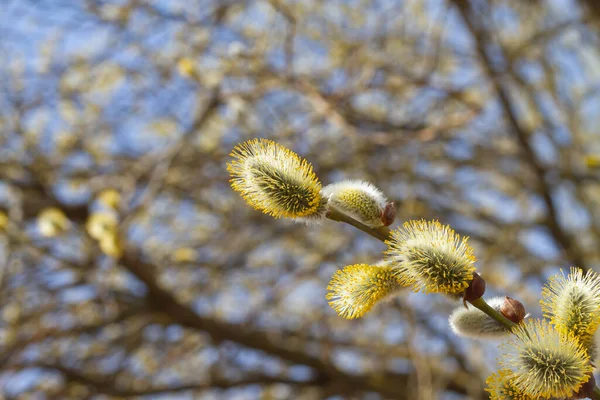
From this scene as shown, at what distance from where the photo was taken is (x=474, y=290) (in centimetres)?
93

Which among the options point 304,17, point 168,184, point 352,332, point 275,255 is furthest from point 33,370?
point 304,17

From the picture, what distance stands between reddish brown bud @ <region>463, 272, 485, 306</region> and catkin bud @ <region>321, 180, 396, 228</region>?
18cm

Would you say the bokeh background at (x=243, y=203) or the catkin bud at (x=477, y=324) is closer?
the catkin bud at (x=477, y=324)

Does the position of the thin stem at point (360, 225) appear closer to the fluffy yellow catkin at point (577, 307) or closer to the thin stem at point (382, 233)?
the thin stem at point (382, 233)

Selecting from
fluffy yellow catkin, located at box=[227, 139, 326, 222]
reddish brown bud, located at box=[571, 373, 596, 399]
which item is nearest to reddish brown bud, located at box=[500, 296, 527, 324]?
reddish brown bud, located at box=[571, 373, 596, 399]

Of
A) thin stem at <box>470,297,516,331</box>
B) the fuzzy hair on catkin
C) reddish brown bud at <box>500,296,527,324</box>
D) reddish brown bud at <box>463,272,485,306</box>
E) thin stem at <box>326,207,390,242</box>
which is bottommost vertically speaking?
thin stem at <box>470,297,516,331</box>

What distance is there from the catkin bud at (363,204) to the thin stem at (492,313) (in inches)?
8.2

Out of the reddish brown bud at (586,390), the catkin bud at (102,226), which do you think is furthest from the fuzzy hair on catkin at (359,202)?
the catkin bud at (102,226)

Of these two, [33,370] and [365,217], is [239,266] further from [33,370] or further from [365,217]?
[365,217]

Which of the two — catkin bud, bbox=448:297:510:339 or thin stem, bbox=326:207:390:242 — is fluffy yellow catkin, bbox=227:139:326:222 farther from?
catkin bud, bbox=448:297:510:339

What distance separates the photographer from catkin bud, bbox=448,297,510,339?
100cm

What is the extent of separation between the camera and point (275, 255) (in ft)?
17.1

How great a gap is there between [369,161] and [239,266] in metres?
1.33

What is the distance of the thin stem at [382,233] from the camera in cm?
93
